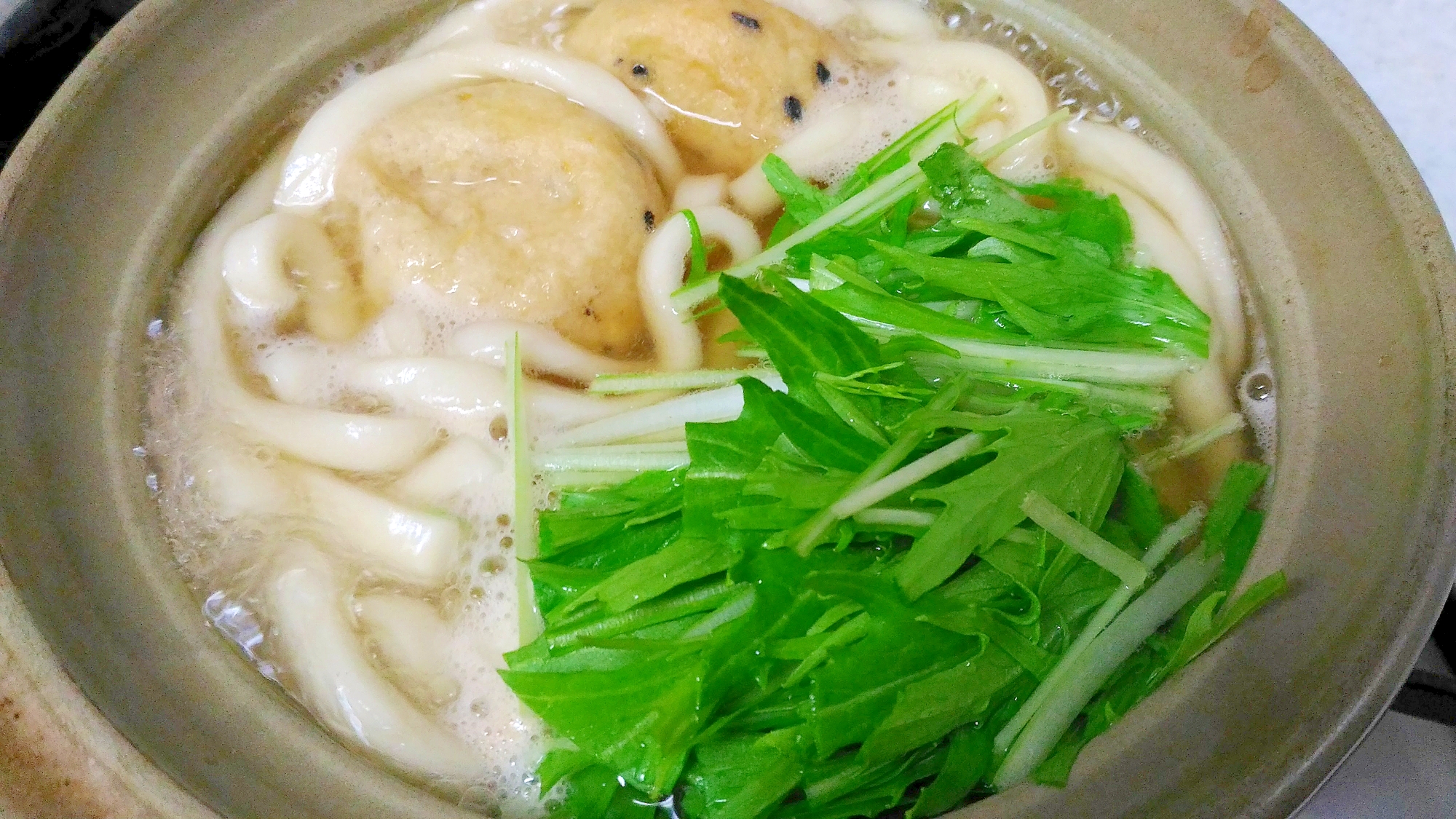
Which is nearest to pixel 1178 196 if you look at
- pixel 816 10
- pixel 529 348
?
pixel 816 10

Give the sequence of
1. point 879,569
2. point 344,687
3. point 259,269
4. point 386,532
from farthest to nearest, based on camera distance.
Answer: point 259,269 → point 386,532 → point 344,687 → point 879,569

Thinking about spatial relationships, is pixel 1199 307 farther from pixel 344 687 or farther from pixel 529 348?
pixel 344 687

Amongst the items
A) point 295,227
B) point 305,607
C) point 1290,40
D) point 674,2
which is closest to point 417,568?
point 305,607

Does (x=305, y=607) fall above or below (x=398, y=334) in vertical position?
below

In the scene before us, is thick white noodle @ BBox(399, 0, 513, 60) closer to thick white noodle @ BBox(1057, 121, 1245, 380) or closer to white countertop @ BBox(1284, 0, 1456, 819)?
thick white noodle @ BBox(1057, 121, 1245, 380)

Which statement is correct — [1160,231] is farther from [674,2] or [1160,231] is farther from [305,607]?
[305,607]

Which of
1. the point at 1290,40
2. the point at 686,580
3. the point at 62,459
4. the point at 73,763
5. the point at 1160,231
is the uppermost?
the point at 1290,40
